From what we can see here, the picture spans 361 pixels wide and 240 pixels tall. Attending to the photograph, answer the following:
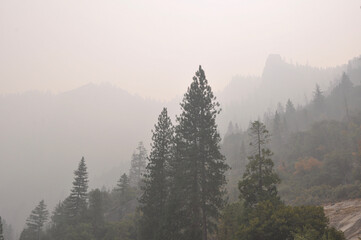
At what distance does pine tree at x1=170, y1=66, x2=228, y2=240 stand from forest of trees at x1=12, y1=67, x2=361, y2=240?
0.09m

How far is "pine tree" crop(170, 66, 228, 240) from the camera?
68.1ft

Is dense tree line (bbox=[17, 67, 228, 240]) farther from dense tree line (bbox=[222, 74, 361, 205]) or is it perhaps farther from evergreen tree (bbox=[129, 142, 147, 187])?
evergreen tree (bbox=[129, 142, 147, 187])

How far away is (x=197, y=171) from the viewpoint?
843 inches

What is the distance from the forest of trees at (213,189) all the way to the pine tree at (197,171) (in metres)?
0.09

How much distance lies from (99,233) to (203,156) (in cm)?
2930

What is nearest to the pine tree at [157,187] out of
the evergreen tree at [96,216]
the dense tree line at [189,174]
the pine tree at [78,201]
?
the dense tree line at [189,174]

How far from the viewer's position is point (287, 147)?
2746 inches

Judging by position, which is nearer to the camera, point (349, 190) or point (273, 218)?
point (273, 218)

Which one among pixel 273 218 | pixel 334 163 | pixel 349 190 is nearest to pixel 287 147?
pixel 334 163

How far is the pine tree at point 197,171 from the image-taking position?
68.1 ft

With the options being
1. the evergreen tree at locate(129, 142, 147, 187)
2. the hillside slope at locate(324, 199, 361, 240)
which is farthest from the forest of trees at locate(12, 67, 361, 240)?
the evergreen tree at locate(129, 142, 147, 187)

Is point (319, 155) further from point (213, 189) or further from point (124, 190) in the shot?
point (124, 190)

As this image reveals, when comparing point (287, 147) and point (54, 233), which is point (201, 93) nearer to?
point (54, 233)

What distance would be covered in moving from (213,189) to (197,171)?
214 centimetres
